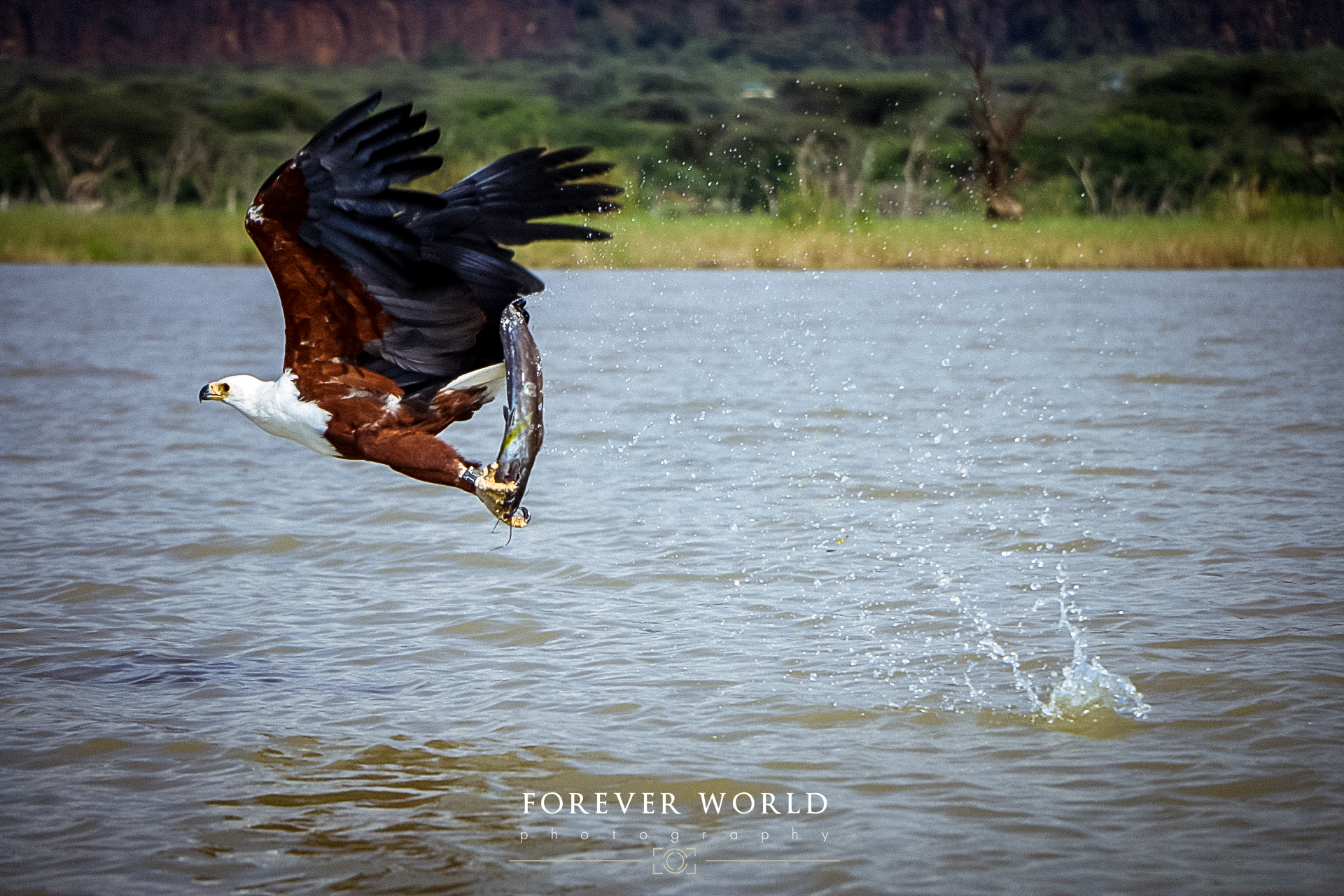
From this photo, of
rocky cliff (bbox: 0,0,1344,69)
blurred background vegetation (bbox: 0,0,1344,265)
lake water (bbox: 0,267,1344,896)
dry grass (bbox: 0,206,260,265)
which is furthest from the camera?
rocky cliff (bbox: 0,0,1344,69)

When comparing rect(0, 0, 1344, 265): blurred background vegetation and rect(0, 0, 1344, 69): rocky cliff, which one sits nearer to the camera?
rect(0, 0, 1344, 265): blurred background vegetation

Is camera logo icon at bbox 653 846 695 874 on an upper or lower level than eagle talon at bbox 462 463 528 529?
lower

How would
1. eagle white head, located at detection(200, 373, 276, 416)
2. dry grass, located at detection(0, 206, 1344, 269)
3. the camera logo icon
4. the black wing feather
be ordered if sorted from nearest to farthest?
the camera logo icon → the black wing feather → eagle white head, located at detection(200, 373, 276, 416) → dry grass, located at detection(0, 206, 1344, 269)

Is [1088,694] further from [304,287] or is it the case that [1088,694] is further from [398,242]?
[304,287]

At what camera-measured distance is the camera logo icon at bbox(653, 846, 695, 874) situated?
13.7 feet

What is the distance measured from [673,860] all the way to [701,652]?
1.87 metres

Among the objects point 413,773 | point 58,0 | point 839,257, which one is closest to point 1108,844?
point 413,773

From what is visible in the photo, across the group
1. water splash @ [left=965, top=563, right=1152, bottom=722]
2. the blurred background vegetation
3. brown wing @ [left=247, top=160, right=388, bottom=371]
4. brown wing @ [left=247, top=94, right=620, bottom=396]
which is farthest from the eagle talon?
the blurred background vegetation

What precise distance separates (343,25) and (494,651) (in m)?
107

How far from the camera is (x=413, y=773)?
4.86 meters

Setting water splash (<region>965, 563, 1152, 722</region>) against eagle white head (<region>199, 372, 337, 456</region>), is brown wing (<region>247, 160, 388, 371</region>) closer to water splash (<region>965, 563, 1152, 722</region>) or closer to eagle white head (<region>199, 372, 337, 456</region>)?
eagle white head (<region>199, 372, 337, 456</region>)

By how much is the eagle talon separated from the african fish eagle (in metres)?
0.05

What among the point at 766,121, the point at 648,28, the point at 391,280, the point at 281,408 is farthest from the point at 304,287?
the point at 648,28

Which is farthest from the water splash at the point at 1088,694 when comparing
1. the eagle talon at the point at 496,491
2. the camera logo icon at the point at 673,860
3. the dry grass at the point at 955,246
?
the dry grass at the point at 955,246
